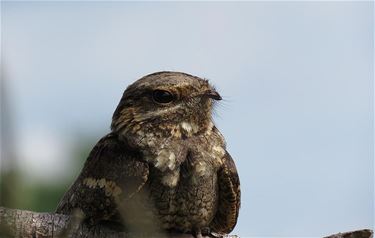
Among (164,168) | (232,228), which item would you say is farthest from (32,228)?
(232,228)

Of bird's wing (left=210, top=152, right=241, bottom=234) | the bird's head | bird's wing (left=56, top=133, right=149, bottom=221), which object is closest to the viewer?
bird's wing (left=56, top=133, right=149, bottom=221)

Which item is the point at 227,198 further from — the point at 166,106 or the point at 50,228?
the point at 50,228

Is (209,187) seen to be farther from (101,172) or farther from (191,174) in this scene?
(101,172)

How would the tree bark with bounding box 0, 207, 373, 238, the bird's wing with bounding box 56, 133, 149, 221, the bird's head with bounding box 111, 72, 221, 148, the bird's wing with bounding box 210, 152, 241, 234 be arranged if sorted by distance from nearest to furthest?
the tree bark with bounding box 0, 207, 373, 238, the bird's wing with bounding box 56, 133, 149, 221, the bird's head with bounding box 111, 72, 221, 148, the bird's wing with bounding box 210, 152, 241, 234

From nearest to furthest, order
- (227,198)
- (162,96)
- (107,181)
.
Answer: (107,181) < (162,96) < (227,198)

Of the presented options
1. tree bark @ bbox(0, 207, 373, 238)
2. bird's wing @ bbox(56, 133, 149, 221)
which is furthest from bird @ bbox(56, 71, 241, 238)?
tree bark @ bbox(0, 207, 373, 238)

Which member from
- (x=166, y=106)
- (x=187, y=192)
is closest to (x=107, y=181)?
(x=187, y=192)

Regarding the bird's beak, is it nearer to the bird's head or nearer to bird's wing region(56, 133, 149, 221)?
the bird's head

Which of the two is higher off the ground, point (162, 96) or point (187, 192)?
point (162, 96)
